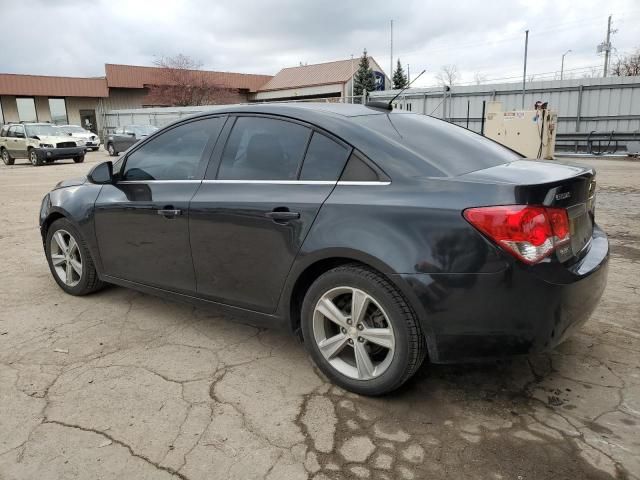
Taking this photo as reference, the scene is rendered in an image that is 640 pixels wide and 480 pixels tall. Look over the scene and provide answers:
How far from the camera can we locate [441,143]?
3131 mm

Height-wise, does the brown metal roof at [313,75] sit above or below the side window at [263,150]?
above

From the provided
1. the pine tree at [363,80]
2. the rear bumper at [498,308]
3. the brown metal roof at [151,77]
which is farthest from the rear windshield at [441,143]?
the brown metal roof at [151,77]

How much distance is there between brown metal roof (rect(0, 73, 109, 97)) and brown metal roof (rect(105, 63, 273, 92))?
4.08ft

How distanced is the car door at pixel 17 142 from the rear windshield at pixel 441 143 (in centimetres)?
2280

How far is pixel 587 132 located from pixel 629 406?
22328 mm

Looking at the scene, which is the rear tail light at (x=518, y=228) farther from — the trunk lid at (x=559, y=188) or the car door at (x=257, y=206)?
the car door at (x=257, y=206)

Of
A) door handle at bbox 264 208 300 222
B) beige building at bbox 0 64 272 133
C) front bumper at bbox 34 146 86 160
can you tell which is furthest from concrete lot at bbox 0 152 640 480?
beige building at bbox 0 64 272 133

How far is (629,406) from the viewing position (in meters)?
2.72

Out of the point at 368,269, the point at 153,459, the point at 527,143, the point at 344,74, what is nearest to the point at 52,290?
the point at 153,459

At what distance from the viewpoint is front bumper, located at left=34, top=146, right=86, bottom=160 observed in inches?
837

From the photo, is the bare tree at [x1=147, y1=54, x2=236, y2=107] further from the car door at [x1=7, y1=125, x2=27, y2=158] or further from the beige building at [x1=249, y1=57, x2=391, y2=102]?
the car door at [x1=7, y1=125, x2=27, y2=158]

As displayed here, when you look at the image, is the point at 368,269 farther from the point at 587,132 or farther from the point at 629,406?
the point at 587,132

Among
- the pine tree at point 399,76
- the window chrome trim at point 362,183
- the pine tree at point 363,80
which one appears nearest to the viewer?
the window chrome trim at point 362,183

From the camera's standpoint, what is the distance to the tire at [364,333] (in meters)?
2.61
